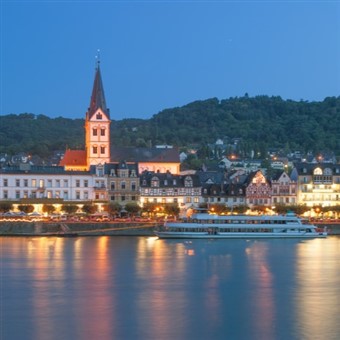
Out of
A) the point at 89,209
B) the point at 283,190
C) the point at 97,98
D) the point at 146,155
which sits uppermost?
the point at 97,98

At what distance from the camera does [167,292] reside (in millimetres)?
35781

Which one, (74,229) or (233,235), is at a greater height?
(74,229)

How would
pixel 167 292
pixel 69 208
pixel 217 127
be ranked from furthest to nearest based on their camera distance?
pixel 217 127 → pixel 69 208 → pixel 167 292

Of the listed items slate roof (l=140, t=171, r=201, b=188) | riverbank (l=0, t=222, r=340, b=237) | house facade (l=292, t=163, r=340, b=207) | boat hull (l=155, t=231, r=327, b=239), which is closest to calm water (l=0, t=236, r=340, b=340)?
boat hull (l=155, t=231, r=327, b=239)

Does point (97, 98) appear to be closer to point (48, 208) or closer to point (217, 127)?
point (48, 208)

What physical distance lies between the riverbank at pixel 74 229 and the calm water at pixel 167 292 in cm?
919

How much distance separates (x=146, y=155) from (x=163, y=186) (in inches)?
347

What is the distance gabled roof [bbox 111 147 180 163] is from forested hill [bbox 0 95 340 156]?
1647 inches

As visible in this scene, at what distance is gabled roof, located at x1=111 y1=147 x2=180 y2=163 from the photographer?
8231cm

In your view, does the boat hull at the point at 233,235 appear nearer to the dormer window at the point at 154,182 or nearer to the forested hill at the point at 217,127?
the dormer window at the point at 154,182

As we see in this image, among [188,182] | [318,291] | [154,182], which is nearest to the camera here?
[318,291]

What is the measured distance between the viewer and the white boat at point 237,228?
199 ft

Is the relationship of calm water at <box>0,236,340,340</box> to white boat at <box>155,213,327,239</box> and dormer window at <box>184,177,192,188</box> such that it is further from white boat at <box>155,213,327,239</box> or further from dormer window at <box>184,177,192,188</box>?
dormer window at <box>184,177,192,188</box>

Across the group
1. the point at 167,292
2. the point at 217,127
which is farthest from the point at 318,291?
the point at 217,127
